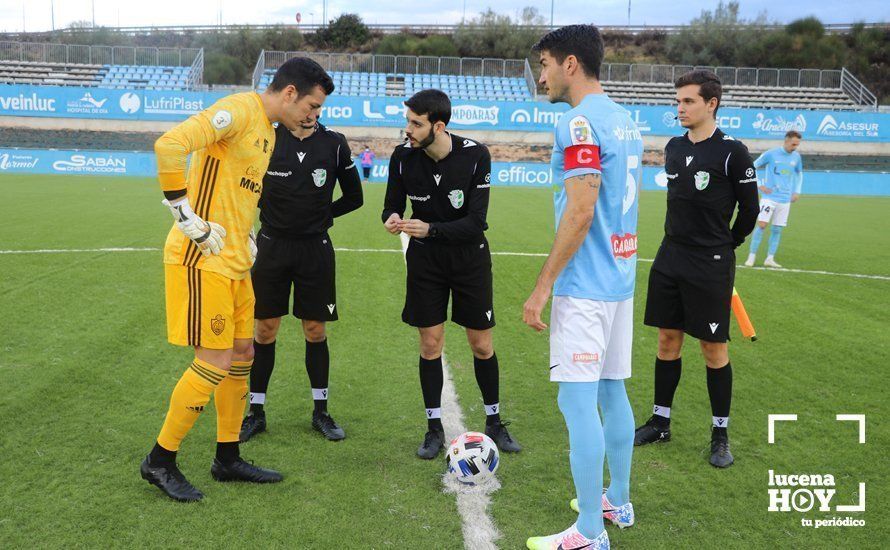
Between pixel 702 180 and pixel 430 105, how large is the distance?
1.87m

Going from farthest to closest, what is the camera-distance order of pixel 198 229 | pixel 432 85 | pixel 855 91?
pixel 855 91, pixel 432 85, pixel 198 229

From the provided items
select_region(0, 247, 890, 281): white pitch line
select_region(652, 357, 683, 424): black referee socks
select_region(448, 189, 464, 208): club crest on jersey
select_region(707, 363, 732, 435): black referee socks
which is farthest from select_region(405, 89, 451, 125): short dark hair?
select_region(0, 247, 890, 281): white pitch line

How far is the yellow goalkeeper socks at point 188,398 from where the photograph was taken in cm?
387

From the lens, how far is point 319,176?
484 centimetres

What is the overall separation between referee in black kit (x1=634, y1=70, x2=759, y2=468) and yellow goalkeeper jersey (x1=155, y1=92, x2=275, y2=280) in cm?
271

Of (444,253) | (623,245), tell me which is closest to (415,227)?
(444,253)

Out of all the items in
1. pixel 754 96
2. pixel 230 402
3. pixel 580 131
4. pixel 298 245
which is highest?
pixel 754 96

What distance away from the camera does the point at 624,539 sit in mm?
3582

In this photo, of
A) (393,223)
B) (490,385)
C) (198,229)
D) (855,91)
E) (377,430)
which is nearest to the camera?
(198,229)

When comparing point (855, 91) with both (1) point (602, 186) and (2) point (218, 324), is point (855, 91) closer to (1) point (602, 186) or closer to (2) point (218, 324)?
(1) point (602, 186)

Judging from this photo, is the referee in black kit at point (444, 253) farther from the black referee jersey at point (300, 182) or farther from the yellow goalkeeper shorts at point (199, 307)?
the yellow goalkeeper shorts at point (199, 307)

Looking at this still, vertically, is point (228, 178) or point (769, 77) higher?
point (769, 77)

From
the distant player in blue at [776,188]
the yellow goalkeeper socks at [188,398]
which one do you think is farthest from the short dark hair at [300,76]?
the distant player in blue at [776,188]

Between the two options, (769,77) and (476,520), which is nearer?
(476,520)
